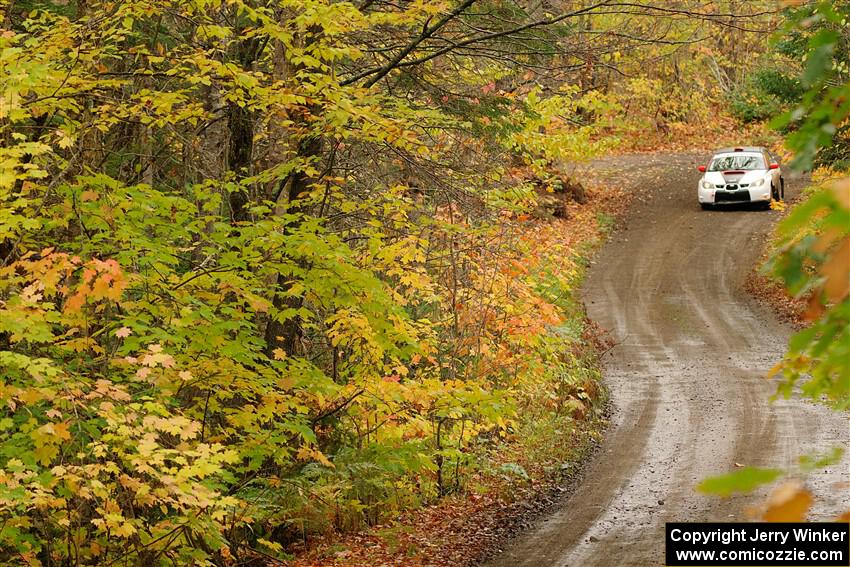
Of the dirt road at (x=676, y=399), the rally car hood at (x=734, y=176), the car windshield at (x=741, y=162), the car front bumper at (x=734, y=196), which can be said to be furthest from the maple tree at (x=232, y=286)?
the car front bumper at (x=734, y=196)

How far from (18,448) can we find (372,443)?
4494 mm

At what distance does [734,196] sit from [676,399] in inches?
626

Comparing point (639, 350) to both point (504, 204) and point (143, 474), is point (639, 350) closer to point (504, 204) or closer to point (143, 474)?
point (504, 204)

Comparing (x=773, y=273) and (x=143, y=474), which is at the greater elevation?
(x=773, y=273)

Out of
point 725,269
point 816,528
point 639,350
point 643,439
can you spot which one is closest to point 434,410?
point 816,528

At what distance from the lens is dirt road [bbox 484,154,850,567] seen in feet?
33.4

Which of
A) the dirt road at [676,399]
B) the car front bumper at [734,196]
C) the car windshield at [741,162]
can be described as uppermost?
the car windshield at [741,162]

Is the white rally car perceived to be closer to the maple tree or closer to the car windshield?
the car windshield

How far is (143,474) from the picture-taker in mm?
7215

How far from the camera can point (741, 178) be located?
29203 millimetres

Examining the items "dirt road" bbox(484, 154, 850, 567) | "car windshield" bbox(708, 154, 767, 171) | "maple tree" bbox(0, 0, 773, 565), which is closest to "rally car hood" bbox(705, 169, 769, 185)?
"car windshield" bbox(708, 154, 767, 171)

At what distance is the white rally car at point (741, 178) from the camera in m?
28.7

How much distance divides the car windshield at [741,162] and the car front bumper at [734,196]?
2.74ft

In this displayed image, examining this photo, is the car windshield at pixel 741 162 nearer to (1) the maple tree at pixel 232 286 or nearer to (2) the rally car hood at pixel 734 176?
(2) the rally car hood at pixel 734 176
